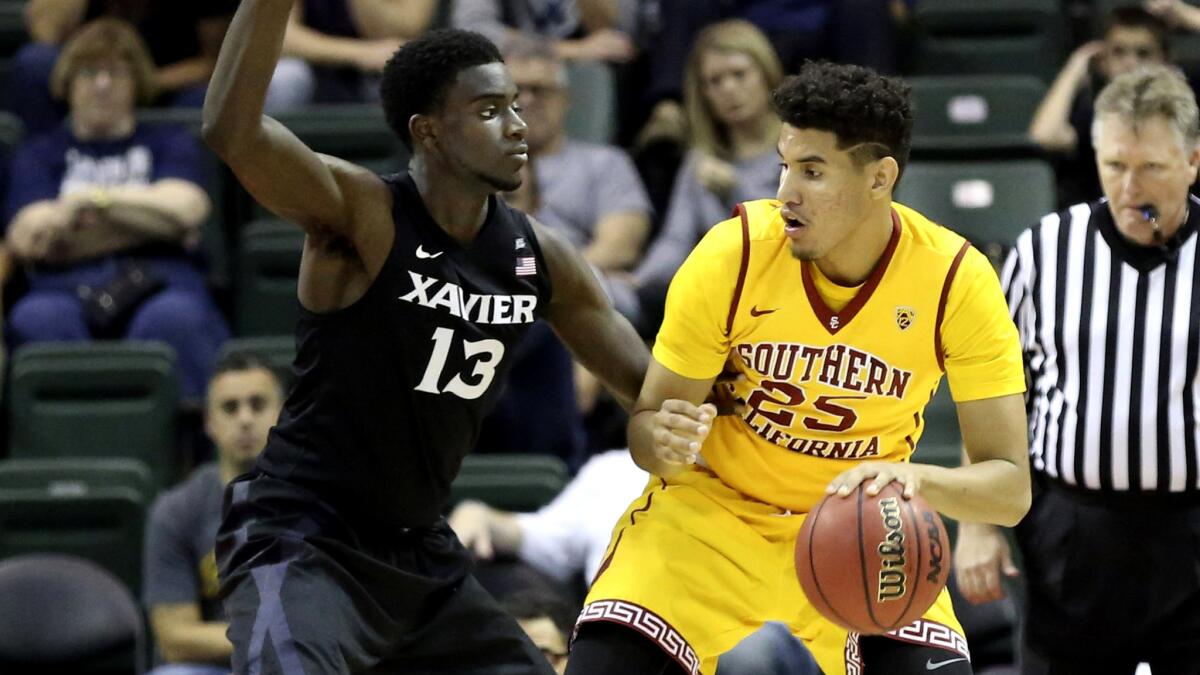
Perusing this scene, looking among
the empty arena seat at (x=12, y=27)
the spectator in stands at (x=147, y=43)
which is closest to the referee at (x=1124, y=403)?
the spectator in stands at (x=147, y=43)

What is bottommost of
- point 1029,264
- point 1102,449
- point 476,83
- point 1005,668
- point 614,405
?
point 1005,668

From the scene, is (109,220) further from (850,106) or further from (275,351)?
(850,106)

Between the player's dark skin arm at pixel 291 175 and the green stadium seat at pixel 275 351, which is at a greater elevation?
the player's dark skin arm at pixel 291 175

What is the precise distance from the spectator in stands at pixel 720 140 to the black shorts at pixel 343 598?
3.26 metres

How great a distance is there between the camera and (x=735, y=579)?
4391 mm

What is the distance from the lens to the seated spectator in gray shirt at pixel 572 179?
A: 786 centimetres

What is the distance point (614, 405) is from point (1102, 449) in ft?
9.67

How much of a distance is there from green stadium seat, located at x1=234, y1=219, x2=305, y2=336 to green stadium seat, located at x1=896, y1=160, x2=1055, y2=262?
2695 millimetres

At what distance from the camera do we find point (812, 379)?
4336mm

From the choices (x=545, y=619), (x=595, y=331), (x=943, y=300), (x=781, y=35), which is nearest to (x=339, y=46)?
(x=781, y=35)

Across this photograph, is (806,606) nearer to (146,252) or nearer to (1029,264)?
(1029,264)

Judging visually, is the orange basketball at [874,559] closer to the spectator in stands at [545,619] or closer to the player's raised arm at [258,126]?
the player's raised arm at [258,126]

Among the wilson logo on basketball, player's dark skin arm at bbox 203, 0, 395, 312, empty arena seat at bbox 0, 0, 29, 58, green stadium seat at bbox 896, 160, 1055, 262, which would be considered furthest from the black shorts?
empty arena seat at bbox 0, 0, 29, 58

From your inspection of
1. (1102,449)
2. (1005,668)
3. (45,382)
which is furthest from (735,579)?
(45,382)
